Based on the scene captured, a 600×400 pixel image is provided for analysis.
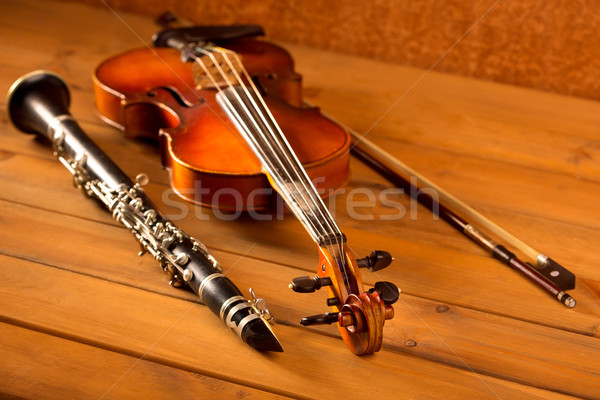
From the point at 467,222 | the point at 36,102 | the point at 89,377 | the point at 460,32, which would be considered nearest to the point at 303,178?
the point at 467,222

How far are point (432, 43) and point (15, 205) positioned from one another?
138 cm

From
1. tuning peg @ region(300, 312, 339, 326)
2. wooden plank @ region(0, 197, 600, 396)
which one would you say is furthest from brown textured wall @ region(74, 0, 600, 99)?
tuning peg @ region(300, 312, 339, 326)

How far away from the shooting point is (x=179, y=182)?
1.26 meters

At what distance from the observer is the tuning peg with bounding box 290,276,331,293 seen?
0.93 metres

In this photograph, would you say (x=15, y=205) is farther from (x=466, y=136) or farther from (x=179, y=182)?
(x=466, y=136)

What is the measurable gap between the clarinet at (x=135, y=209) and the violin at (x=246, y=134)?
0.10m

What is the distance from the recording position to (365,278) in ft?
3.89

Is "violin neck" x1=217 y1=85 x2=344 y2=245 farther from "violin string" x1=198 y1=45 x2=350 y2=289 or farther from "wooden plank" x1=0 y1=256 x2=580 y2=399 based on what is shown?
"wooden plank" x1=0 y1=256 x2=580 y2=399

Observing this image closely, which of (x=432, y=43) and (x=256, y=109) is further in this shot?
(x=432, y=43)

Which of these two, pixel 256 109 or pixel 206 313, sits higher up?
pixel 256 109

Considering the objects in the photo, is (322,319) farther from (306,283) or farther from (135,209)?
(135,209)

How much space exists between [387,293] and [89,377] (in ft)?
1.49

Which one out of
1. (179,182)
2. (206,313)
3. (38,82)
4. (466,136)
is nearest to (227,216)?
(179,182)

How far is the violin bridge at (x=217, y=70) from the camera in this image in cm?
148
